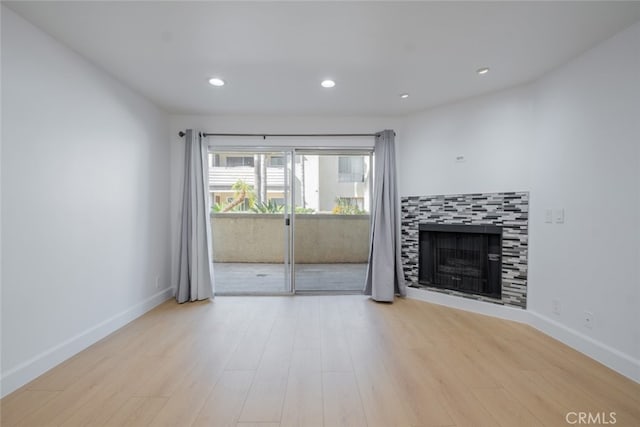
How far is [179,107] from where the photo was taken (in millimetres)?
3531

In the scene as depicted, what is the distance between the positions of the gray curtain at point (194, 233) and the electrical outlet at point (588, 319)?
3.78 meters

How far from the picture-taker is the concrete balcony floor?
13.2ft

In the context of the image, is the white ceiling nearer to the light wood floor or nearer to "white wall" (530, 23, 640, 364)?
"white wall" (530, 23, 640, 364)

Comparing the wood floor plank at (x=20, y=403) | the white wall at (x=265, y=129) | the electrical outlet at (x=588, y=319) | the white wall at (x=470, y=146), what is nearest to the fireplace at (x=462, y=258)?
the white wall at (x=470, y=146)

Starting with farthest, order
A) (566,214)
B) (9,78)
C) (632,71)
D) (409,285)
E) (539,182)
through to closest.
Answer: (409,285) < (539,182) < (566,214) < (632,71) < (9,78)

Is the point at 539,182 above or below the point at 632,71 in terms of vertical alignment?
below

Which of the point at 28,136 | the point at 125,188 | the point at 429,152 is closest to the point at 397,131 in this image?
the point at 429,152

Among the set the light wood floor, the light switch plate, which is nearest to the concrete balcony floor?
the light wood floor

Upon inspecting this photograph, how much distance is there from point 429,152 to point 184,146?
3189 mm

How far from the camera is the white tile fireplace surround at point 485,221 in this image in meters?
2.96

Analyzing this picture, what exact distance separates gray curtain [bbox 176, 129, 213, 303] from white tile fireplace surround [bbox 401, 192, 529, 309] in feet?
8.48

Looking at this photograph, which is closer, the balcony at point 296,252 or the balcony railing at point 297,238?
the balcony at point 296,252

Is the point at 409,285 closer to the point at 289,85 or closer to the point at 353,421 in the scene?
the point at 353,421

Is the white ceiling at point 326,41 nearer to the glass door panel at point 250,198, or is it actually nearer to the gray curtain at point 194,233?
the gray curtain at point 194,233
